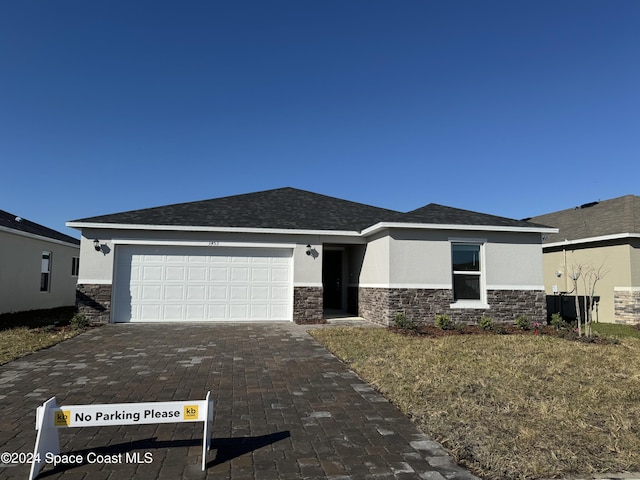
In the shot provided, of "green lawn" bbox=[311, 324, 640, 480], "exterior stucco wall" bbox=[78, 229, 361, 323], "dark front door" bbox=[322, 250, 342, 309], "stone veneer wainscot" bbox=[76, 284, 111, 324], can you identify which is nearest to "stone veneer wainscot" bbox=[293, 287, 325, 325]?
"exterior stucco wall" bbox=[78, 229, 361, 323]

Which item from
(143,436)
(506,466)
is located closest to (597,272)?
(506,466)

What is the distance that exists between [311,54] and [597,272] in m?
13.1

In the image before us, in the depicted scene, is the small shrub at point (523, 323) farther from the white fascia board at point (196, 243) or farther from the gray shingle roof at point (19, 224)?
the gray shingle roof at point (19, 224)

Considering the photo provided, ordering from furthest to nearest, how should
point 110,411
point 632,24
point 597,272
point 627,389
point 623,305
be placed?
point 597,272 < point 623,305 < point 632,24 < point 627,389 < point 110,411

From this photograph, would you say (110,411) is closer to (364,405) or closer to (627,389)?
(364,405)

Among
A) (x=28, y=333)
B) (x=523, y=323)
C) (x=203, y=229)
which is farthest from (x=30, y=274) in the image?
(x=523, y=323)

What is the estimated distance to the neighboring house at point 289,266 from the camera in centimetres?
1266

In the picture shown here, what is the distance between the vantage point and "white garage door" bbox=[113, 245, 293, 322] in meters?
13.2

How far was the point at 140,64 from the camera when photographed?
38.3ft

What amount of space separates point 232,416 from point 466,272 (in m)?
10.3

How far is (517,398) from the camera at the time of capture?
5.31 metres

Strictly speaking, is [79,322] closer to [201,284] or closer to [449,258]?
[201,284]

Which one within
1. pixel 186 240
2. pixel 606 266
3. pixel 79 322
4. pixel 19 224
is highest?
pixel 19 224

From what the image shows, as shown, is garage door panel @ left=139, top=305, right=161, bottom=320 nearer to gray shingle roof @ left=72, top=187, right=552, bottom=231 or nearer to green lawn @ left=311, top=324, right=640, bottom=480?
gray shingle roof @ left=72, top=187, right=552, bottom=231
